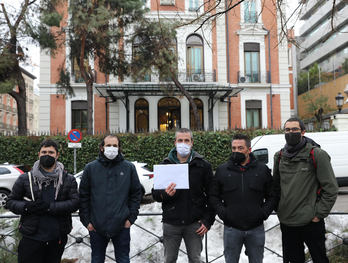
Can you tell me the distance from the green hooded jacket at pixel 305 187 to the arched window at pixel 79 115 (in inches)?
840

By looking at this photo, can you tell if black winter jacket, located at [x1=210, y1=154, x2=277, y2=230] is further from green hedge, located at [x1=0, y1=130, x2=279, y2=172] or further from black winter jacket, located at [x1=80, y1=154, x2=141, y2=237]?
green hedge, located at [x1=0, y1=130, x2=279, y2=172]

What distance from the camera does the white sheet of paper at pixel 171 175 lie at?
3672 millimetres

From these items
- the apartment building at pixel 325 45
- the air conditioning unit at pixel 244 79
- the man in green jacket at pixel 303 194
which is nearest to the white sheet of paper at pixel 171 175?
the man in green jacket at pixel 303 194

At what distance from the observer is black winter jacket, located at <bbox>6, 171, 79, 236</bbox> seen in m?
3.39

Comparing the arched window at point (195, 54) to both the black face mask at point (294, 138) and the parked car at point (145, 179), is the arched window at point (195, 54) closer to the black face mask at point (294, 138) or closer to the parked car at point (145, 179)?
the parked car at point (145, 179)

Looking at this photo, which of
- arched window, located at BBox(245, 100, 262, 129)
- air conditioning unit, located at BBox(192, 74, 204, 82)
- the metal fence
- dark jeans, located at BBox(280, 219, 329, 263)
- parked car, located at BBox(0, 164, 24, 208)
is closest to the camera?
dark jeans, located at BBox(280, 219, 329, 263)

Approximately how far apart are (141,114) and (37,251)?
20285 millimetres

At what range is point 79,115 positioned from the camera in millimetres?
23484

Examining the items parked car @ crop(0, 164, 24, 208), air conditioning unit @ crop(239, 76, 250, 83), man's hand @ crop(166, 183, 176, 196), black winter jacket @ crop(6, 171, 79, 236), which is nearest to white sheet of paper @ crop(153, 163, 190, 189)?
man's hand @ crop(166, 183, 176, 196)

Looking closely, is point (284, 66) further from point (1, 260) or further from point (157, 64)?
point (1, 260)

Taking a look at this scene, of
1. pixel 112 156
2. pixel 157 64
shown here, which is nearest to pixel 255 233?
pixel 112 156

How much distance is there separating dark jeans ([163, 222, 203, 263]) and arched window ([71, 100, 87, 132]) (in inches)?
819

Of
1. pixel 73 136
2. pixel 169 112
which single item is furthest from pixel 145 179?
pixel 169 112

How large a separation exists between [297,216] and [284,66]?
76.6 feet
